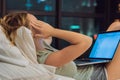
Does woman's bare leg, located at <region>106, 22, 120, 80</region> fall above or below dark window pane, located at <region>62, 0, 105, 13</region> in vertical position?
above

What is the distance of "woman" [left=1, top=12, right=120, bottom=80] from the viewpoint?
1.60 metres

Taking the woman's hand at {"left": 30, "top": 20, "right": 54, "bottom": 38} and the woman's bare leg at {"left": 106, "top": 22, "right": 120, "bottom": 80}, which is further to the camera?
the woman's bare leg at {"left": 106, "top": 22, "right": 120, "bottom": 80}

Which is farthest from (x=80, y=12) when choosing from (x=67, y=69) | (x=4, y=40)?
(x=4, y=40)

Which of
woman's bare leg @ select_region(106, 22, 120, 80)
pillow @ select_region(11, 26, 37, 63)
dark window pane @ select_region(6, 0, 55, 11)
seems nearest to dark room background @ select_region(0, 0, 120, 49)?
dark window pane @ select_region(6, 0, 55, 11)

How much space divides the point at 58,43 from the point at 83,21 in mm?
684

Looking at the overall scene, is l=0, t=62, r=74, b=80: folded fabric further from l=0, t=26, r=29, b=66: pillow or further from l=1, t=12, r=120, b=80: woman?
l=1, t=12, r=120, b=80: woman

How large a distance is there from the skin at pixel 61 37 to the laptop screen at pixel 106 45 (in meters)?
0.36

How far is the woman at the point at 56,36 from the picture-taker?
1.60 metres

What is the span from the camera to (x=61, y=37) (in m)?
1.78

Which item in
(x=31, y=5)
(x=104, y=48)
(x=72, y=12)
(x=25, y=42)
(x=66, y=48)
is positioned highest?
(x=25, y=42)

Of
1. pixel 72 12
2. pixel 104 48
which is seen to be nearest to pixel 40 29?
pixel 104 48

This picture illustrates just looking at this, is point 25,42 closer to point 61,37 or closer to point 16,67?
point 16,67

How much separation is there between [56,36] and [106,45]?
21.4 inches

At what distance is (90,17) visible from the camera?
15.7ft
